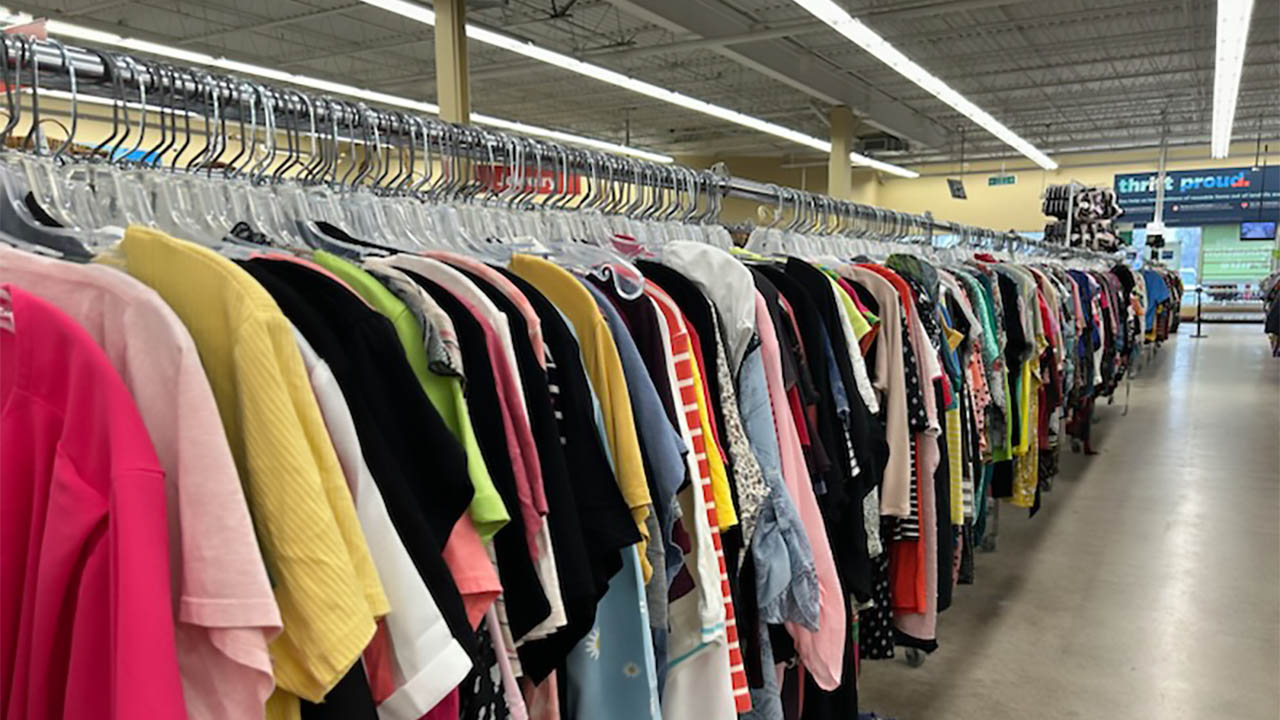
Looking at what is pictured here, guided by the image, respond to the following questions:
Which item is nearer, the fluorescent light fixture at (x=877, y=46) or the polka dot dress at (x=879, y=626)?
the polka dot dress at (x=879, y=626)

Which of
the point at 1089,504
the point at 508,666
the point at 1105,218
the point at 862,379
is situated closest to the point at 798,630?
the point at 862,379

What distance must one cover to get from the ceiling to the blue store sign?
3.37 ft

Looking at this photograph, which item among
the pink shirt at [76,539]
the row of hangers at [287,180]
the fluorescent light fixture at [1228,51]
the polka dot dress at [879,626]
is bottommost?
the polka dot dress at [879,626]

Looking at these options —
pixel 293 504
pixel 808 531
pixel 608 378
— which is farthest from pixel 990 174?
pixel 293 504

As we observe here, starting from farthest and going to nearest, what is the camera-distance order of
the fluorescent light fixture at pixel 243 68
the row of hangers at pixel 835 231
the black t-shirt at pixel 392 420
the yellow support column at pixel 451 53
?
the fluorescent light fixture at pixel 243 68, the yellow support column at pixel 451 53, the row of hangers at pixel 835 231, the black t-shirt at pixel 392 420

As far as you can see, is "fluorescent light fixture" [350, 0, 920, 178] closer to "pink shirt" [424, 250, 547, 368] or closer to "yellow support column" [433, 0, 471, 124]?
"yellow support column" [433, 0, 471, 124]

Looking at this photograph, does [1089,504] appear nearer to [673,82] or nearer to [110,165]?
[110,165]

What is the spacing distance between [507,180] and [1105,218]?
1012 cm

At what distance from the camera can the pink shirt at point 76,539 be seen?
2.31 feet

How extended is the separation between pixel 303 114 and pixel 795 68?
36.2ft

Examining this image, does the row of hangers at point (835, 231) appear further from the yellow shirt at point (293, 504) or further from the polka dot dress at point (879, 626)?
the yellow shirt at point (293, 504)

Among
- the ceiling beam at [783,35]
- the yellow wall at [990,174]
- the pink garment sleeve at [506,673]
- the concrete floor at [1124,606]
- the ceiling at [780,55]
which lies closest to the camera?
the pink garment sleeve at [506,673]

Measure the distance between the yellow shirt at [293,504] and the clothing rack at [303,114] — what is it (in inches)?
27.3

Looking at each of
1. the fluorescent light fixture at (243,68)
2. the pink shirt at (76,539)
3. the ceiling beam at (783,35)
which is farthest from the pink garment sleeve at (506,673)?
the ceiling beam at (783,35)
